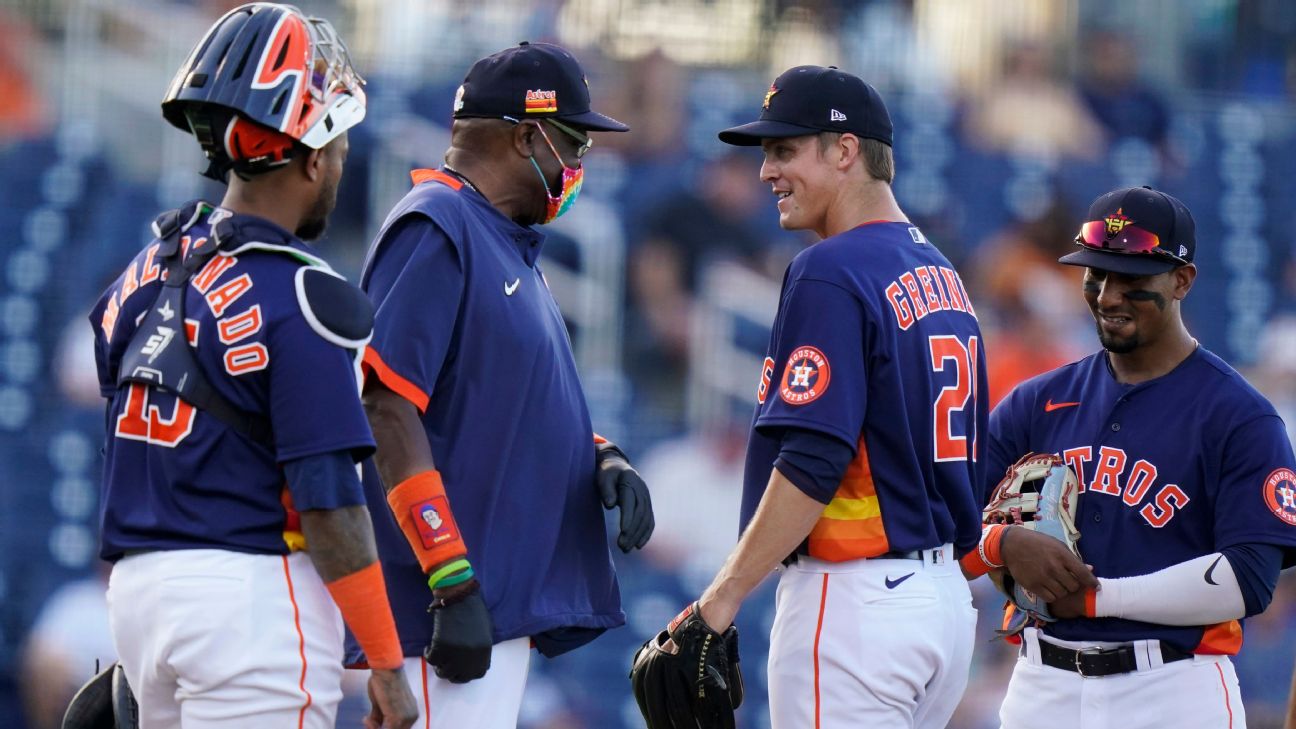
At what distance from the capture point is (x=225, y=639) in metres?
2.86

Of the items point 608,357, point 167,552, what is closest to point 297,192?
point 167,552

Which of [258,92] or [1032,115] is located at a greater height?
[258,92]

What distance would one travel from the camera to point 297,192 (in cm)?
313

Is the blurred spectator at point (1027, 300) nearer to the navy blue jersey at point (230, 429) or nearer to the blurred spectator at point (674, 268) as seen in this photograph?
the blurred spectator at point (674, 268)

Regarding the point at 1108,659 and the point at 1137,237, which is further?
the point at 1137,237

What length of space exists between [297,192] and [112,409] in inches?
22.0

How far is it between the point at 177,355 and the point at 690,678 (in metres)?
1.47

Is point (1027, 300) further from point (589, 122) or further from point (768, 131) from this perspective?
point (589, 122)

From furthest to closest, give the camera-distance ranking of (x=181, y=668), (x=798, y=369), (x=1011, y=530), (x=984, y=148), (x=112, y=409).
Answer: (x=984, y=148), (x=1011, y=530), (x=798, y=369), (x=112, y=409), (x=181, y=668)

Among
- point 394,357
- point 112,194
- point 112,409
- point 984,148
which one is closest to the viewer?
point 112,409

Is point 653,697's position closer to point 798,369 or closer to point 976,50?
point 798,369

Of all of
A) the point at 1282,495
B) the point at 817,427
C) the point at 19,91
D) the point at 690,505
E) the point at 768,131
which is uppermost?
the point at 768,131

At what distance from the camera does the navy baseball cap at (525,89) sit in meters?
3.85

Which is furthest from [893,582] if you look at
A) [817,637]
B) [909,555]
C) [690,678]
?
[690,678]
